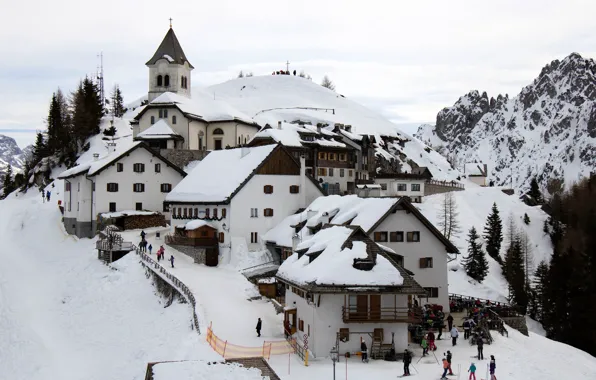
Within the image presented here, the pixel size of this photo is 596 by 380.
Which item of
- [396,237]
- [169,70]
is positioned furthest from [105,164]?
[396,237]

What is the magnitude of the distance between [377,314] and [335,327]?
224 cm

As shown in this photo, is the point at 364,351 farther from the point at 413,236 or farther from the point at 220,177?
the point at 220,177

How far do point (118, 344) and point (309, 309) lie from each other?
47.9 ft

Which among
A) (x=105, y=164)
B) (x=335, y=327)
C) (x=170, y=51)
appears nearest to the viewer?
(x=335, y=327)

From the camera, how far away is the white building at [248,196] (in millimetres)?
59375

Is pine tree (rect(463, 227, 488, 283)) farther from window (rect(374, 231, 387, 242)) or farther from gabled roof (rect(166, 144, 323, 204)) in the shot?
window (rect(374, 231, 387, 242))

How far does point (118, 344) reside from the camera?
42125 millimetres

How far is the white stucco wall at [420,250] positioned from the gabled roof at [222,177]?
1778cm

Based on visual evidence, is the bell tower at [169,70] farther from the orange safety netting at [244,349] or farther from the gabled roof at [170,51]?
the orange safety netting at [244,349]

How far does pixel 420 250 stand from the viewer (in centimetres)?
4672

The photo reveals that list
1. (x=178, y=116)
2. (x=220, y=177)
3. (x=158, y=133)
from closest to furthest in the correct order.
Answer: (x=220, y=177) < (x=158, y=133) < (x=178, y=116)

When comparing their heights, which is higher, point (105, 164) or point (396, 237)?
point (105, 164)

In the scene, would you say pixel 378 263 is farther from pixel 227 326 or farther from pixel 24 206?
pixel 24 206

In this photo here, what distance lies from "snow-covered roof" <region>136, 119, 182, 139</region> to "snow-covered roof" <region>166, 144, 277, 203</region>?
1701 cm
